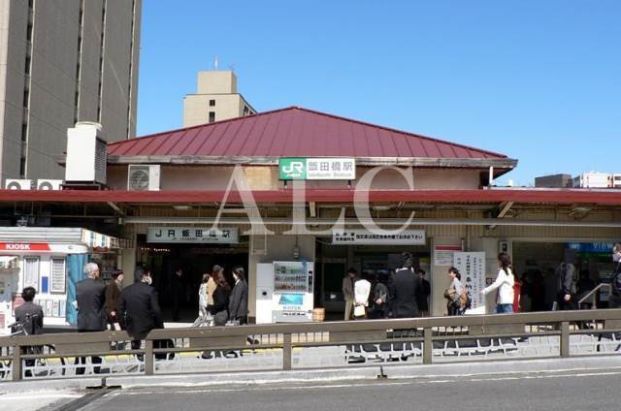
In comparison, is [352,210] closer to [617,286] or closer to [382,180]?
[382,180]

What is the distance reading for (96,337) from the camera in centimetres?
971

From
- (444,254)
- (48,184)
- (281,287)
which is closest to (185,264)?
(48,184)

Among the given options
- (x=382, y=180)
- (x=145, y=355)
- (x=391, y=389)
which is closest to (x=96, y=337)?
(x=145, y=355)

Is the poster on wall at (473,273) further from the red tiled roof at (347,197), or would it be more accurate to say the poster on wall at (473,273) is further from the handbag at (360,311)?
the handbag at (360,311)

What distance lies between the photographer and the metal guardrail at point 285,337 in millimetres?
9664

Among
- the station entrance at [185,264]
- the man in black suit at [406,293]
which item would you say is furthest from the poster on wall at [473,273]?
the station entrance at [185,264]

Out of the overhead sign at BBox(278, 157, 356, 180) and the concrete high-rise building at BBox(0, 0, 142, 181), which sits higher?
the concrete high-rise building at BBox(0, 0, 142, 181)

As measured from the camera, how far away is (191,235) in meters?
16.0

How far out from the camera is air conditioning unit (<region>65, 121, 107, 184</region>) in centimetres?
1675

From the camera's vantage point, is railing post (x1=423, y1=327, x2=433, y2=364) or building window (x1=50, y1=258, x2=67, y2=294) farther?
building window (x1=50, y1=258, x2=67, y2=294)

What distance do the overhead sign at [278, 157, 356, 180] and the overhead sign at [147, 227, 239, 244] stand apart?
1.94 meters

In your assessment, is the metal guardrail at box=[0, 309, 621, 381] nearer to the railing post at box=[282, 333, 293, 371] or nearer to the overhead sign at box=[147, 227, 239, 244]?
the railing post at box=[282, 333, 293, 371]

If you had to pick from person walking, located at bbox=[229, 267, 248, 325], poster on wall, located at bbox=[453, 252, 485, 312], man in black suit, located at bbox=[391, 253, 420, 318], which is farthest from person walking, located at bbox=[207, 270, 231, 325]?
poster on wall, located at bbox=[453, 252, 485, 312]

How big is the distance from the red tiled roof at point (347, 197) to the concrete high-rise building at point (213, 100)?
79.2 meters
